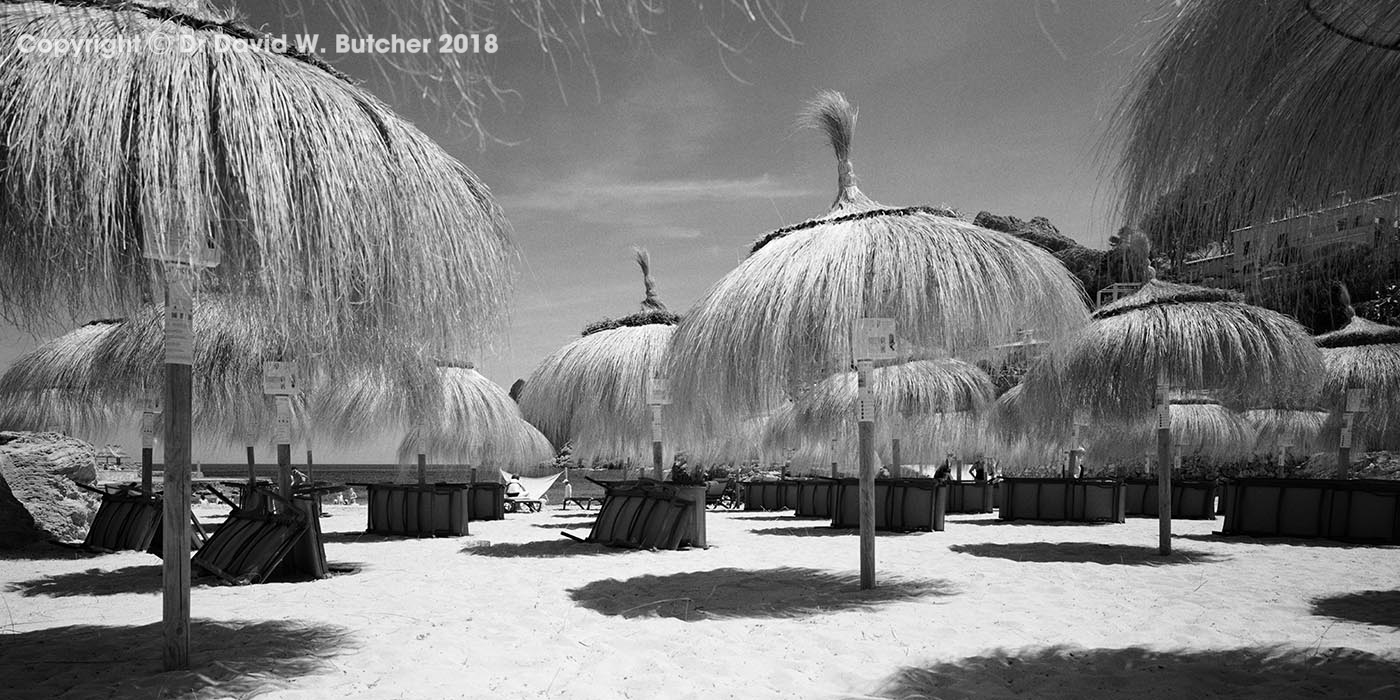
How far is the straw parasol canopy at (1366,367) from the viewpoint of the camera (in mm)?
10883

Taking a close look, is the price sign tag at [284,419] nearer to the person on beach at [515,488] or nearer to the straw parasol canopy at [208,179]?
the straw parasol canopy at [208,179]

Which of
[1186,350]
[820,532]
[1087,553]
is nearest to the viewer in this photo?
[1186,350]

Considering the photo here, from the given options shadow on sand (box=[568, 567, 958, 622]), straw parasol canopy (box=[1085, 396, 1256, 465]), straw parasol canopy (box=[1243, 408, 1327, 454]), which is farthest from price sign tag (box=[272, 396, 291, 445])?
straw parasol canopy (box=[1243, 408, 1327, 454])

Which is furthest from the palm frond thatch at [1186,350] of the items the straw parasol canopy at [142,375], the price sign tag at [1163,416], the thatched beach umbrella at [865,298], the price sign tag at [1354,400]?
the straw parasol canopy at [142,375]

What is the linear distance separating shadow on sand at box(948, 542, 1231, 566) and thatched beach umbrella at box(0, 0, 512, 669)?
21.1ft

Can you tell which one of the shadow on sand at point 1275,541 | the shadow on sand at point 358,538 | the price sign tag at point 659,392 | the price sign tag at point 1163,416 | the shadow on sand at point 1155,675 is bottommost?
the shadow on sand at point 358,538

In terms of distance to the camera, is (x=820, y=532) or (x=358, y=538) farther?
Result: (x=820, y=532)

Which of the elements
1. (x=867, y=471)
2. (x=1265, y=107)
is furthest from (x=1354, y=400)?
(x=1265, y=107)

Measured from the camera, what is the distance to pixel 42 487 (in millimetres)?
10344

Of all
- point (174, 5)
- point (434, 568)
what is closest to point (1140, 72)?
point (174, 5)

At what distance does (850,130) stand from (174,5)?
17.4 ft

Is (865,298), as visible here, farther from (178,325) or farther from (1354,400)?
(1354,400)

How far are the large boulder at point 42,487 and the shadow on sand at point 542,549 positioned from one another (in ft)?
15.3

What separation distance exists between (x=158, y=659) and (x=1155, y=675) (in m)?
4.64
